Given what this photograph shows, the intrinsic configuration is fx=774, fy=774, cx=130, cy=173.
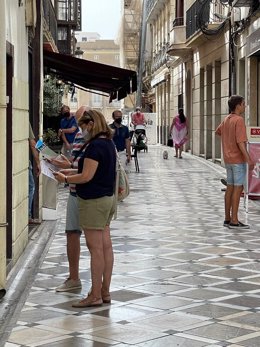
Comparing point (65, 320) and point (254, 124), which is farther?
point (254, 124)

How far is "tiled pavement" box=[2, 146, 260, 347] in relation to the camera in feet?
18.1

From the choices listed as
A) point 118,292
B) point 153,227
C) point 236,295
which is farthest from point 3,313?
point 153,227

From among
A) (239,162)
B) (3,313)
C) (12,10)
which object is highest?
(12,10)

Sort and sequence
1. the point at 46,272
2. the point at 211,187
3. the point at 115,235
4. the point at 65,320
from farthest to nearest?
the point at 211,187 < the point at 115,235 < the point at 46,272 < the point at 65,320

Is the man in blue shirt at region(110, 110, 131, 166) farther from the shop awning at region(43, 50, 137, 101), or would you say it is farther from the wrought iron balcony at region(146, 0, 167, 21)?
the wrought iron balcony at region(146, 0, 167, 21)

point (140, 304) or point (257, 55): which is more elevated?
point (257, 55)

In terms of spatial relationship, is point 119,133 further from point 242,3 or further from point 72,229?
point 72,229

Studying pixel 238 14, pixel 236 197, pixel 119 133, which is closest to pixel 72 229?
pixel 236 197

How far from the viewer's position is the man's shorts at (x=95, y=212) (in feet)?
20.6

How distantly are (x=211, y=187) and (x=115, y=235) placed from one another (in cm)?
725

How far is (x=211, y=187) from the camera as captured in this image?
1720 cm

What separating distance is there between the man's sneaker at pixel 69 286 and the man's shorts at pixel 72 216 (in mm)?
475

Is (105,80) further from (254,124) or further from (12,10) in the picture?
(12,10)

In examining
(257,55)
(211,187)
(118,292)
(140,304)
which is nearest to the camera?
(140,304)
